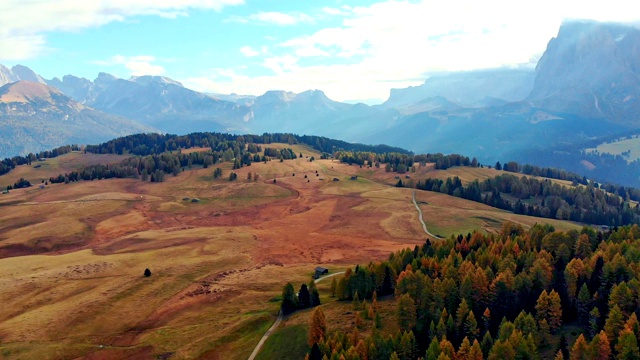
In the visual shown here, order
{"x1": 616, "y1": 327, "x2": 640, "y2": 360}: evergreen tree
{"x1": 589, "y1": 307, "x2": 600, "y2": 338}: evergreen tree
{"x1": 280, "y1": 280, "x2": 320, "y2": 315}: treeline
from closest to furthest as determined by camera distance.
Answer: {"x1": 616, "y1": 327, "x2": 640, "y2": 360}: evergreen tree, {"x1": 589, "y1": 307, "x2": 600, "y2": 338}: evergreen tree, {"x1": 280, "y1": 280, "x2": 320, "y2": 315}: treeline

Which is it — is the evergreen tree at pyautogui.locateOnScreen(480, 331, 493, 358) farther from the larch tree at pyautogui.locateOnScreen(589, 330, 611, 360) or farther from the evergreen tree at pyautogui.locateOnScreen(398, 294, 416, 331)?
the evergreen tree at pyautogui.locateOnScreen(398, 294, 416, 331)

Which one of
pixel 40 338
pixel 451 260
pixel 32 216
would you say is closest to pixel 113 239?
pixel 32 216

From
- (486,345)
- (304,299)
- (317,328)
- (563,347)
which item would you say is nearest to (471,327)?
(486,345)

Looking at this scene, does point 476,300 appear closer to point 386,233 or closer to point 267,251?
point 267,251

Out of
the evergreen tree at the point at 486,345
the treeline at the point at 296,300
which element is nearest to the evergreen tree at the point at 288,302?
the treeline at the point at 296,300

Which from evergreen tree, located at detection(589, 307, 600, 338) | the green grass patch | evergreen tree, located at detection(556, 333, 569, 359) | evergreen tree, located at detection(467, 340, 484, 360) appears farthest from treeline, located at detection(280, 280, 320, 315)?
evergreen tree, located at detection(589, 307, 600, 338)

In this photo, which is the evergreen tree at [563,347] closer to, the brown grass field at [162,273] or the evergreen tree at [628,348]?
the evergreen tree at [628,348]
